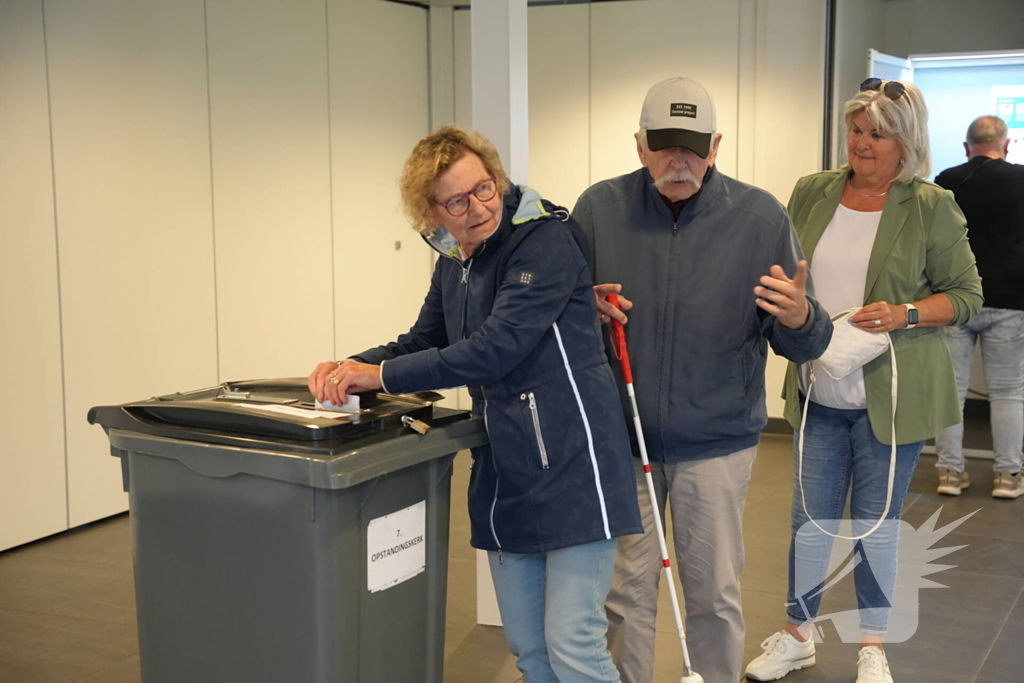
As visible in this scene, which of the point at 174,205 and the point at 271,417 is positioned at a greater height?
the point at 174,205

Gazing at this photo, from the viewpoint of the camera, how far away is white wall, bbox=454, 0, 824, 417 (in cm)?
648

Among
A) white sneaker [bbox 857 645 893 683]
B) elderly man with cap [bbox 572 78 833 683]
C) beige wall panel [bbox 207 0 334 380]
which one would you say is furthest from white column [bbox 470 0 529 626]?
beige wall panel [bbox 207 0 334 380]

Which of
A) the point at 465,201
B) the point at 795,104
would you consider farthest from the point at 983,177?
the point at 465,201

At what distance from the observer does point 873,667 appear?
2988mm

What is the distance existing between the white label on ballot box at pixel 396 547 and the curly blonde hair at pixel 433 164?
25.2 inches

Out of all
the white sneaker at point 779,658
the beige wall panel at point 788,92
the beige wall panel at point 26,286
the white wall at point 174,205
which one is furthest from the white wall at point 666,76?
the white sneaker at point 779,658

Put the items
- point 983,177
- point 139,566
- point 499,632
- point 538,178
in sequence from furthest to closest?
point 538,178
point 983,177
point 499,632
point 139,566

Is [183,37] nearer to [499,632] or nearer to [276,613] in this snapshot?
[499,632]

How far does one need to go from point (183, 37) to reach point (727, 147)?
3427mm

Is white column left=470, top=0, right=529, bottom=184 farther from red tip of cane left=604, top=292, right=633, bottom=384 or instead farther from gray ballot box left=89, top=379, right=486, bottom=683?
gray ballot box left=89, top=379, right=486, bottom=683

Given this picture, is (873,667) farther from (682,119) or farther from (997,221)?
(997,221)

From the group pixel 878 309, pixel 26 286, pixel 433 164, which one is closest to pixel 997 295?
pixel 878 309

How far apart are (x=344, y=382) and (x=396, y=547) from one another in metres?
0.37

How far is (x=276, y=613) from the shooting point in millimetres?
2014
